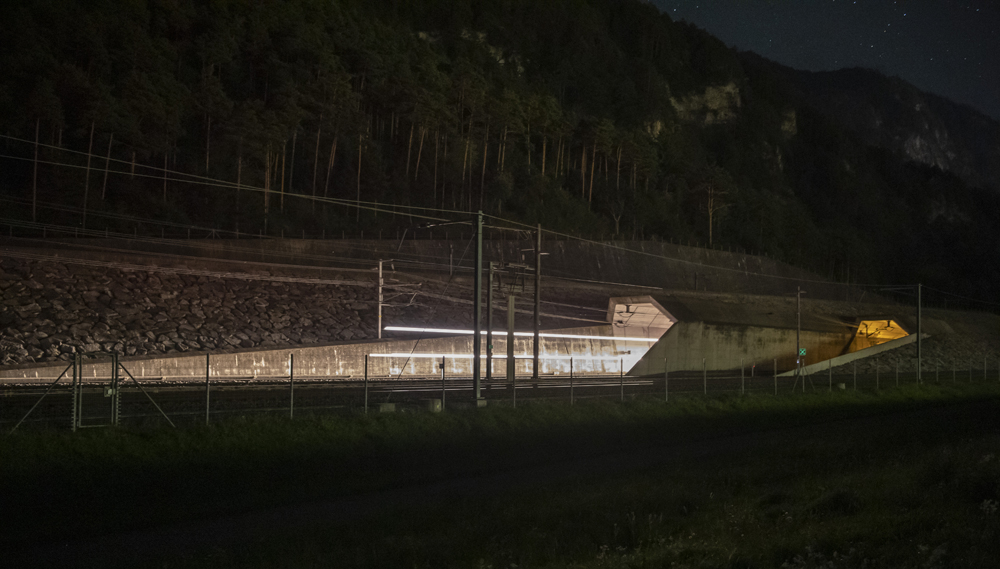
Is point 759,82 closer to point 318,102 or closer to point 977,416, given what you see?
point 318,102

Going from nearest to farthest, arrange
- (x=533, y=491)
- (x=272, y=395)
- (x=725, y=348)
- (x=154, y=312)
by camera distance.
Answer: (x=533, y=491)
(x=272, y=395)
(x=154, y=312)
(x=725, y=348)

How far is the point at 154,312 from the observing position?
141ft

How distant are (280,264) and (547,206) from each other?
51.4m

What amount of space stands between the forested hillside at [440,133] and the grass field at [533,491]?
24006mm

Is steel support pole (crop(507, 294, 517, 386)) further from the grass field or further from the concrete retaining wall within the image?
the concrete retaining wall

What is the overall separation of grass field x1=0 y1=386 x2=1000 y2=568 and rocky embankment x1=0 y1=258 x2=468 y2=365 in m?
19.1

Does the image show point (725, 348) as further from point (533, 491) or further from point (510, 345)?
point (533, 491)

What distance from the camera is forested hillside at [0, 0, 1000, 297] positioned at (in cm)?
6594

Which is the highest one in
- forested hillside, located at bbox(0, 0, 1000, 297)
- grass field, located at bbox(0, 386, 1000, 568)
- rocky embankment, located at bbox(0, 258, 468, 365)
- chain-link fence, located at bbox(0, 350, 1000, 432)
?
forested hillside, located at bbox(0, 0, 1000, 297)

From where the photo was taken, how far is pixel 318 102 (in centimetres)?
7981

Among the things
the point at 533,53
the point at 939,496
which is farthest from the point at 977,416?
the point at 533,53

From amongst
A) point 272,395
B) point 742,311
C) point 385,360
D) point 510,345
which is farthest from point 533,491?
point 742,311

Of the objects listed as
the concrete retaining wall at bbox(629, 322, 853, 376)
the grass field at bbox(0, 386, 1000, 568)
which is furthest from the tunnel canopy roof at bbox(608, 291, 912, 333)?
the grass field at bbox(0, 386, 1000, 568)

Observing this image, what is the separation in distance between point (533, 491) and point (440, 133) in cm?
8394
